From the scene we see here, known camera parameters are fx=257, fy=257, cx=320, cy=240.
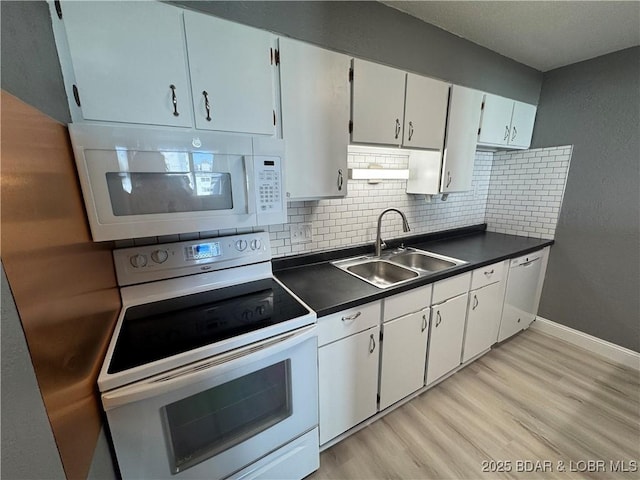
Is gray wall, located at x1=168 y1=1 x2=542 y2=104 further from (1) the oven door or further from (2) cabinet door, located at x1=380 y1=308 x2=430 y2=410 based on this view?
(2) cabinet door, located at x1=380 y1=308 x2=430 y2=410

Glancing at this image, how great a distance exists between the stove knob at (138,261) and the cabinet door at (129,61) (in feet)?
1.97

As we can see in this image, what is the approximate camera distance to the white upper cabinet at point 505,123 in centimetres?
207

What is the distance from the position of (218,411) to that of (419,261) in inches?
66.5

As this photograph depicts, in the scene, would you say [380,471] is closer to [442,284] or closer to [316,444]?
[316,444]

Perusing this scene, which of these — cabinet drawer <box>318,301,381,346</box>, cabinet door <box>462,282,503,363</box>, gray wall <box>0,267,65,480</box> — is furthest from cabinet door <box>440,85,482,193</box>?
gray wall <box>0,267,65,480</box>

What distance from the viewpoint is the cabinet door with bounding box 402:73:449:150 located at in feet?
5.31

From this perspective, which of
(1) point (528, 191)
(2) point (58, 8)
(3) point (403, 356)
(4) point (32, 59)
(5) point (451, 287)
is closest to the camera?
(4) point (32, 59)

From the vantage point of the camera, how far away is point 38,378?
1.71ft

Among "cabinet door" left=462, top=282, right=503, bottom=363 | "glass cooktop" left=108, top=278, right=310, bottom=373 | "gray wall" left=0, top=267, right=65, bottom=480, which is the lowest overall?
"cabinet door" left=462, top=282, right=503, bottom=363

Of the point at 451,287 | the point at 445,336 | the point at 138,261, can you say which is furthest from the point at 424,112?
the point at 138,261

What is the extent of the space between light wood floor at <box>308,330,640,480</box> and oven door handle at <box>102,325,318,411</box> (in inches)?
35.8

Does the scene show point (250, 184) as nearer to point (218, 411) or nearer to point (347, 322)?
point (347, 322)

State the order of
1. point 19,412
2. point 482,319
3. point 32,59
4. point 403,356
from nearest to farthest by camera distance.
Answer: point 19,412 → point 32,59 → point 403,356 → point 482,319

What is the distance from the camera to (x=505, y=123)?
87.4 inches
